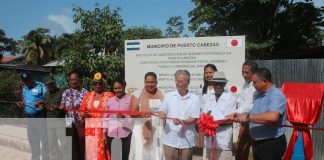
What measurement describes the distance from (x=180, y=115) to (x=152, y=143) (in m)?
0.88

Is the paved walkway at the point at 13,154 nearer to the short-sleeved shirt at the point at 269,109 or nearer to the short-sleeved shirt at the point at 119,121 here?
the short-sleeved shirt at the point at 119,121

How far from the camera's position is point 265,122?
396cm

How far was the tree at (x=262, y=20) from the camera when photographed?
59.9ft

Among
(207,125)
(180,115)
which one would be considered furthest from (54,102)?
(207,125)

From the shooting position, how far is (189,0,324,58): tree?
18.3 meters

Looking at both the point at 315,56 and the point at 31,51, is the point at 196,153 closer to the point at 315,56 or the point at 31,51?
the point at 315,56

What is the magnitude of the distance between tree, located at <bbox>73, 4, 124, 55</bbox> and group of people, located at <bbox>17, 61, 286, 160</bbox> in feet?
12.9

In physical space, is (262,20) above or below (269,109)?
above

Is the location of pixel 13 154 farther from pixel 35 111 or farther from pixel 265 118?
pixel 265 118

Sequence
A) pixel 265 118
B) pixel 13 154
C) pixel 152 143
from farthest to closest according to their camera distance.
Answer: pixel 13 154 → pixel 152 143 → pixel 265 118

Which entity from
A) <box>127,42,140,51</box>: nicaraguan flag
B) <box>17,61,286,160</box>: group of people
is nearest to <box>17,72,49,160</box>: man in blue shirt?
<box>17,61,286,160</box>: group of people

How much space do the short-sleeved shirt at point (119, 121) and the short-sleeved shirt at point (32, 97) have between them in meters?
1.68

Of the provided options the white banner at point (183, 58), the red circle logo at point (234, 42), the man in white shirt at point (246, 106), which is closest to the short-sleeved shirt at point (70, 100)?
the white banner at point (183, 58)

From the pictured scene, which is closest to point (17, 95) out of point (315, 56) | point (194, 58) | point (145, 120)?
point (194, 58)
